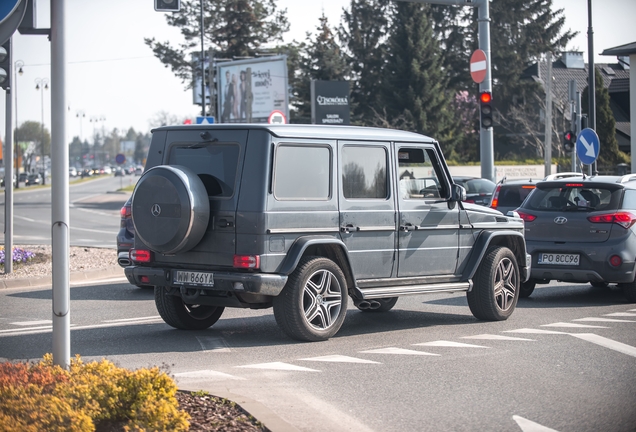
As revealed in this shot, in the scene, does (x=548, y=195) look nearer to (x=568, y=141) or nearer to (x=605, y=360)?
(x=605, y=360)

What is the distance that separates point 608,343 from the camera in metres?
9.02

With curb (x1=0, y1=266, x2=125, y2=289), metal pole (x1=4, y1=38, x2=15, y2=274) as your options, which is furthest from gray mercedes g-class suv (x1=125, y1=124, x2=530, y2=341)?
metal pole (x1=4, y1=38, x2=15, y2=274)

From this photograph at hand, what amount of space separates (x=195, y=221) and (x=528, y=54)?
65005 mm

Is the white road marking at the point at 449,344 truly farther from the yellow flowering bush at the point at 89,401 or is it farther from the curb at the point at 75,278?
the curb at the point at 75,278

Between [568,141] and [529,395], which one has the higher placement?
[568,141]

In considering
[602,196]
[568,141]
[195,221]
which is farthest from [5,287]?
[568,141]

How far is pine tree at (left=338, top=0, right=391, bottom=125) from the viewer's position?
218 feet

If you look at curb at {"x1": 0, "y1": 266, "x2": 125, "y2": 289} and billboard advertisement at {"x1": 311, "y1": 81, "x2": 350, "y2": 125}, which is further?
billboard advertisement at {"x1": 311, "y1": 81, "x2": 350, "y2": 125}

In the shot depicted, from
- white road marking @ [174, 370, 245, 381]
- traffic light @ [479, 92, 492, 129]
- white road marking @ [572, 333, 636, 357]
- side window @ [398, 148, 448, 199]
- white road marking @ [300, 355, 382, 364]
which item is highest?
traffic light @ [479, 92, 492, 129]

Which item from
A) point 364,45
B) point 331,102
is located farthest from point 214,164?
point 364,45

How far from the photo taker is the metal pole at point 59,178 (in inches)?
208

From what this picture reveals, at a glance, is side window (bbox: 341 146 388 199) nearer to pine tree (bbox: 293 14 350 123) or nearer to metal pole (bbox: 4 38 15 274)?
metal pole (bbox: 4 38 15 274)

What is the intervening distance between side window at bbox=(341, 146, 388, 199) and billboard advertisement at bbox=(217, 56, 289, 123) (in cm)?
4293

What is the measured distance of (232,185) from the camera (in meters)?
8.64
